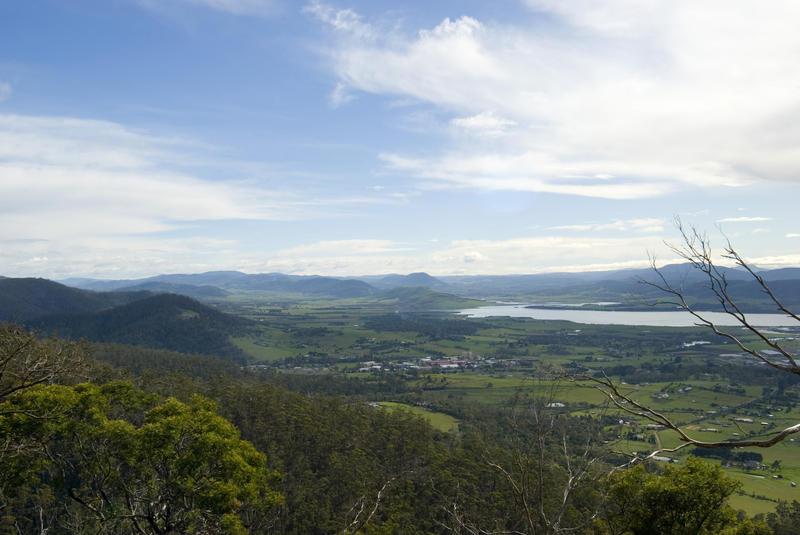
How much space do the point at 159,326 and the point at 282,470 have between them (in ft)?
433

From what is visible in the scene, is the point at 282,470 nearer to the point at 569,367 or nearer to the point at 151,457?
the point at 151,457

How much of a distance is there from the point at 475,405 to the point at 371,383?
1023 inches

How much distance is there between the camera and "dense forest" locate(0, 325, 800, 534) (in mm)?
8461

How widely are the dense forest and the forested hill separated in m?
99.4

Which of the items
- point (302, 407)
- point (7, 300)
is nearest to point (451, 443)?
point (302, 407)

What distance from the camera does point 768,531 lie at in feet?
46.3

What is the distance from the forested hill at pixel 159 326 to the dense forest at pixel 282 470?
326 feet

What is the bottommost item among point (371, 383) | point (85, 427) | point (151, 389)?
point (371, 383)

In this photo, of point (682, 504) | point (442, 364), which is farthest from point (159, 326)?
point (682, 504)

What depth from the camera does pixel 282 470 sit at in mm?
31219

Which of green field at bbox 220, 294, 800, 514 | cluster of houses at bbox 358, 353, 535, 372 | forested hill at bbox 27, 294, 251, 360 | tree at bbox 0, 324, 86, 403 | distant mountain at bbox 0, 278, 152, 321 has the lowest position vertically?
cluster of houses at bbox 358, 353, 535, 372

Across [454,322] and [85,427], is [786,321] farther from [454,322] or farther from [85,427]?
[85,427]

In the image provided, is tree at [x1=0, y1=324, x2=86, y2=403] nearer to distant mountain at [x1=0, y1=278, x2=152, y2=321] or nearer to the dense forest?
the dense forest

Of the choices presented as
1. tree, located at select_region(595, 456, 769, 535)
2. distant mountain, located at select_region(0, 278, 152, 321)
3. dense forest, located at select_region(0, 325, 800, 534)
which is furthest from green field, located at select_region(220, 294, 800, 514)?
distant mountain, located at select_region(0, 278, 152, 321)
